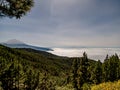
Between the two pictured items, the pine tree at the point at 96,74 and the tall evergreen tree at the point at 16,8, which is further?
the pine tree at the point at 96,74

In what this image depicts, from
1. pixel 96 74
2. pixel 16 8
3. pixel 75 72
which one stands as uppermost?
pixel 16 8

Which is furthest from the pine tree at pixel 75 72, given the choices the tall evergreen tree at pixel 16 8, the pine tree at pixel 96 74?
the tall evergreen tree at pixel 16 8

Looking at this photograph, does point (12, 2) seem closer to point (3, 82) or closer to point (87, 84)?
point (87, 84)

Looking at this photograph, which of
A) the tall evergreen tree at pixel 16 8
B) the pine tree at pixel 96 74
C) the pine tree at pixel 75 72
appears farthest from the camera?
the pine tree at pixel 96 74

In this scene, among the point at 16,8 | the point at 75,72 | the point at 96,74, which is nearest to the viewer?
the point at 16,8

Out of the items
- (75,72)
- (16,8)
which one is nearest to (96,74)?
(75,72)

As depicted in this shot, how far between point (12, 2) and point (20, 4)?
512mm

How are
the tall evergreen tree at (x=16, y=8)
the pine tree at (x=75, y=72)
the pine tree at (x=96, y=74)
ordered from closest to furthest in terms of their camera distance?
the tall evergreen tree at (x=16, y=8), the pine tree at (x=75, y=72), the pine tree at (x=96, y=74)

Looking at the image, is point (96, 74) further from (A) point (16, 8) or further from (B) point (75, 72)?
(A) point (16, 8)

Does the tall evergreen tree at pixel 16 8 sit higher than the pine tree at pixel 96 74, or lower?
higher

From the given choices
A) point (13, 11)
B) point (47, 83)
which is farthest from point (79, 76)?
point (13, 11)

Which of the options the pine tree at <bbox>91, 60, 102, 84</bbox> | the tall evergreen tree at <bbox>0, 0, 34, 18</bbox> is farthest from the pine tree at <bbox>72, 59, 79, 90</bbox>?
the tall evergreen tree at <bbox>0, 0, 34, 18</bbox>

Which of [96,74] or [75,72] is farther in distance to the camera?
[96,74]

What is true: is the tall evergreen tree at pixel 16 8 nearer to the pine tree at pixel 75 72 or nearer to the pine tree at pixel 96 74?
the pine tree at pixel 75 72
